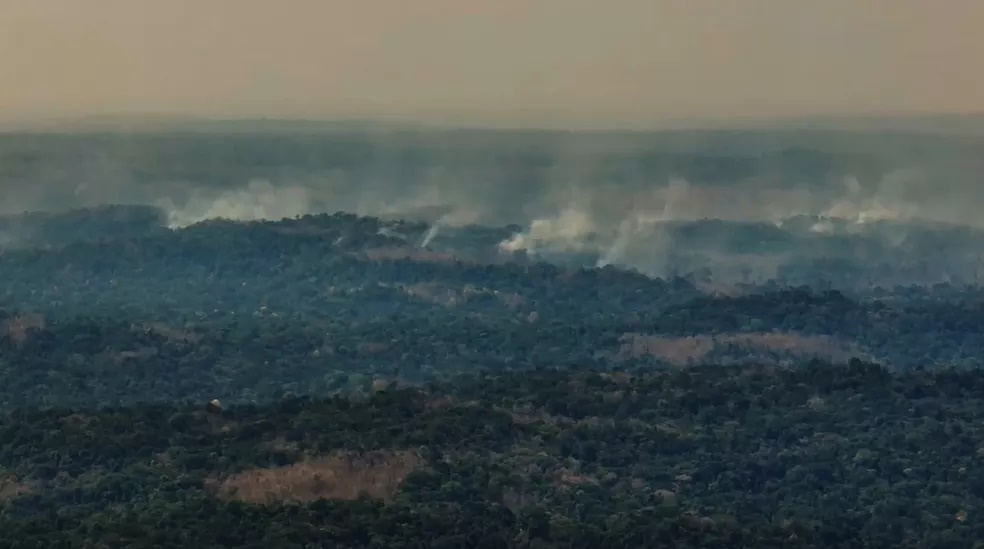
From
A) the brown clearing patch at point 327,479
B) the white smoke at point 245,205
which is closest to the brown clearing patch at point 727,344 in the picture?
the brown clearing patch at point 327,479

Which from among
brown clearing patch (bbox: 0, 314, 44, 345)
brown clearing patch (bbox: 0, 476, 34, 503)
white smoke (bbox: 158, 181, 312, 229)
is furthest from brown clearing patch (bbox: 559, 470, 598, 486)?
white smoke (bbox: 158, 181, 312, 229)

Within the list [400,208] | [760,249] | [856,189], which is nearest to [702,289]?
[760,249]

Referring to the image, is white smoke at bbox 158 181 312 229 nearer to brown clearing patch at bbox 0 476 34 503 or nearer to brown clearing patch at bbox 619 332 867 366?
brown clearing patch at bbox 619 332 867 366

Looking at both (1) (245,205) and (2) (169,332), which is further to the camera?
(1) (245,205)

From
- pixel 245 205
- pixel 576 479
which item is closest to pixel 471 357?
pixel 576 479

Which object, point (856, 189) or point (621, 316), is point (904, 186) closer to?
point (856, 189)

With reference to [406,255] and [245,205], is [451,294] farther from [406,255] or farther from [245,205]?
[245,205]

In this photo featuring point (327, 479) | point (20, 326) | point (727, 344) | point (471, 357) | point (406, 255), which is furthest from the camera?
point (406, 255)
